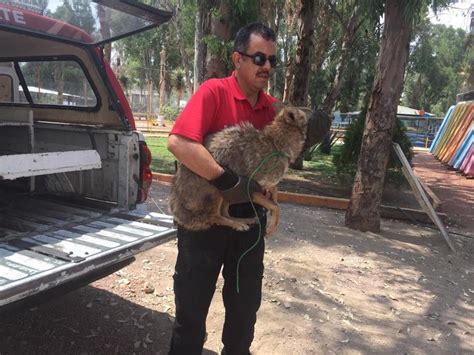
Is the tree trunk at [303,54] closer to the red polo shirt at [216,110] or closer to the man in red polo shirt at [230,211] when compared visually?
the red polo shirt at [216,110]

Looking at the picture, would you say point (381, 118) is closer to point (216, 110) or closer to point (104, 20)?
point (104, 20)

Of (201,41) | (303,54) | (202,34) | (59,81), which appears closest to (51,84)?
(59,81)

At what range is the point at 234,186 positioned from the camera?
2246 mm

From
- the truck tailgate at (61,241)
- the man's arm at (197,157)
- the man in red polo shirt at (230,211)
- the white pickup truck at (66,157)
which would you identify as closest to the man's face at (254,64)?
the man in red polo shirt at (230,211)

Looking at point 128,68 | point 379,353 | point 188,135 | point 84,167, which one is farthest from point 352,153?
point 128,68

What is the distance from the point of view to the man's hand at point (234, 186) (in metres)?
2.22

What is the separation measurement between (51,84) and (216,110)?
2.83 metres

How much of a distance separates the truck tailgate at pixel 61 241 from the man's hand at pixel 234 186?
950mm

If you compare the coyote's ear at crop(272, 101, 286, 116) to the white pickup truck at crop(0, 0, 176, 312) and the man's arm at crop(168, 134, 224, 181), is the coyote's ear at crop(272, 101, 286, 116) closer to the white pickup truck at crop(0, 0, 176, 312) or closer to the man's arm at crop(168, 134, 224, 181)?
the man's arm at crop(168, 134, 224, 181)

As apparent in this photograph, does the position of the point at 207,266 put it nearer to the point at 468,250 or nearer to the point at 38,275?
the point at 38,275

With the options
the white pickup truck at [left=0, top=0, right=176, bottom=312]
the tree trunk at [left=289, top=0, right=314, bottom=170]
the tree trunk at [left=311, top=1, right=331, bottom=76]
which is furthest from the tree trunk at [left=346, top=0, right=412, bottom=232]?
the tree trunk at [left=311, top=1, right=331, bottom=76]

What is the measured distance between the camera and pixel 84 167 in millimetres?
3430

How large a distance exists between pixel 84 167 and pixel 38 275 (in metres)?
1.24

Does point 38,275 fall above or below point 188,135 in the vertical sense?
below
